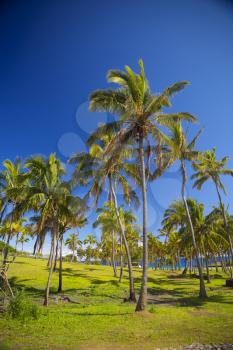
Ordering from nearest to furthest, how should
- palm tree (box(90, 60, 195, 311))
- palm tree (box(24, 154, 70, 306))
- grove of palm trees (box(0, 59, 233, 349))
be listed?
grove of palm trees (box(0, 59, 233, 349)) → palm tree (box(90, 60, 195, 311)) → palm tree (box(24, 154, 70, 306))

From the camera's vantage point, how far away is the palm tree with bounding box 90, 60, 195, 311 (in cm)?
1593

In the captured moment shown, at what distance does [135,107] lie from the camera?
51.9 feet

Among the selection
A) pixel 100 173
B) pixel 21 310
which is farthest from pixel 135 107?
pixel 21 310

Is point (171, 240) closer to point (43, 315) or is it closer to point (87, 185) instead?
point (87, 185)

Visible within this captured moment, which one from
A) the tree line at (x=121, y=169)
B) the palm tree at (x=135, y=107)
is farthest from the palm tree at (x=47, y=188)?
the palm tree at (x=135, y=107)

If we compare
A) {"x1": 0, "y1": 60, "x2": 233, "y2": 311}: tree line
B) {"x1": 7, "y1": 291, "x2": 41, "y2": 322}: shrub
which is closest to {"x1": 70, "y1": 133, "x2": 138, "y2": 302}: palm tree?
{"x1": 0, "y1": 60, "x2": 233, "y2": 311}: tree line

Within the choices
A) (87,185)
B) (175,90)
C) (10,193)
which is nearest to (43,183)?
(10,193)

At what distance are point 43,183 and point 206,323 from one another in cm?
1576

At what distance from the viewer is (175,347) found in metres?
8.08

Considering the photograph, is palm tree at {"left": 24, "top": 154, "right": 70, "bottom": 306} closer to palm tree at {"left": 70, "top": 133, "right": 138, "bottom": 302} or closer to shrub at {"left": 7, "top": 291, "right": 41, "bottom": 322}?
palm tree at {"left": 70, "top": 133, "right": 138, "bottom": 302}

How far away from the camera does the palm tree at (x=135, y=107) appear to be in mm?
15930

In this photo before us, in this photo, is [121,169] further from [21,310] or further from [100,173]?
[21,310]

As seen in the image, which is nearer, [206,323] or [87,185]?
[206,323]

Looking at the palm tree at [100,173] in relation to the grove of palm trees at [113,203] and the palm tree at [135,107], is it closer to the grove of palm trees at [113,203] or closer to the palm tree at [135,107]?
the grove of palm trees at [113,203]
